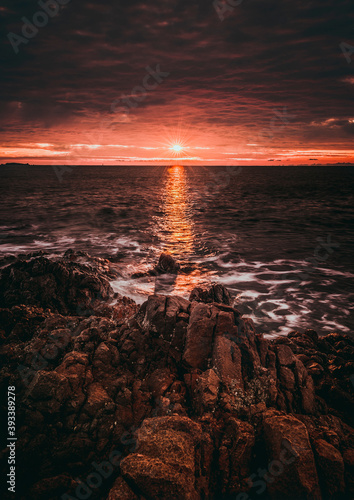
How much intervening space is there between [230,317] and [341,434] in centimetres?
308

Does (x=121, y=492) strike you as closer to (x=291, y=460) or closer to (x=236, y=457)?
(x=236, y=457)

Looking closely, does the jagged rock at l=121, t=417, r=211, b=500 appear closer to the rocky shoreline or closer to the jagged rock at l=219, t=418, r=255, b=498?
the rocky shoreline

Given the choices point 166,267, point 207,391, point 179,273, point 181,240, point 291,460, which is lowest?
point 179,273

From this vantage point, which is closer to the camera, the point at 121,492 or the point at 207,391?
the point at 121,492

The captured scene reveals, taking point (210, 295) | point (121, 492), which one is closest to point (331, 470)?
point (121, 492)

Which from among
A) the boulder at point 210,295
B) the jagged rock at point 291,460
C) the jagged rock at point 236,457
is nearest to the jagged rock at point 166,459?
the jagged rock at point 236,457

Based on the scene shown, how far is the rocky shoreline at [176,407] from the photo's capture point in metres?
4.15

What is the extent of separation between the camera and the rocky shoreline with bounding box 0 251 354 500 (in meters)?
4.15

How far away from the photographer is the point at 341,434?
508cm

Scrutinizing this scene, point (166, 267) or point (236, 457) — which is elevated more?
point (236, 457)

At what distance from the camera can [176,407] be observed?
5.32 meters

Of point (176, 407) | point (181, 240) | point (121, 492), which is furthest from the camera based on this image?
point (181, 240)

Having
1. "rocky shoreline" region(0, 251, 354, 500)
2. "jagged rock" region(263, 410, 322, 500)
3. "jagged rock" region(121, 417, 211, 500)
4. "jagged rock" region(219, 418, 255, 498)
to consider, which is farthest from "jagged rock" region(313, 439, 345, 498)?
"jagged rock" region(121, 417, 211, 500)

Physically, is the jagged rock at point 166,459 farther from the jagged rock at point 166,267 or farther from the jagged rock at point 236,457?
the jagged rock at point 166,267
